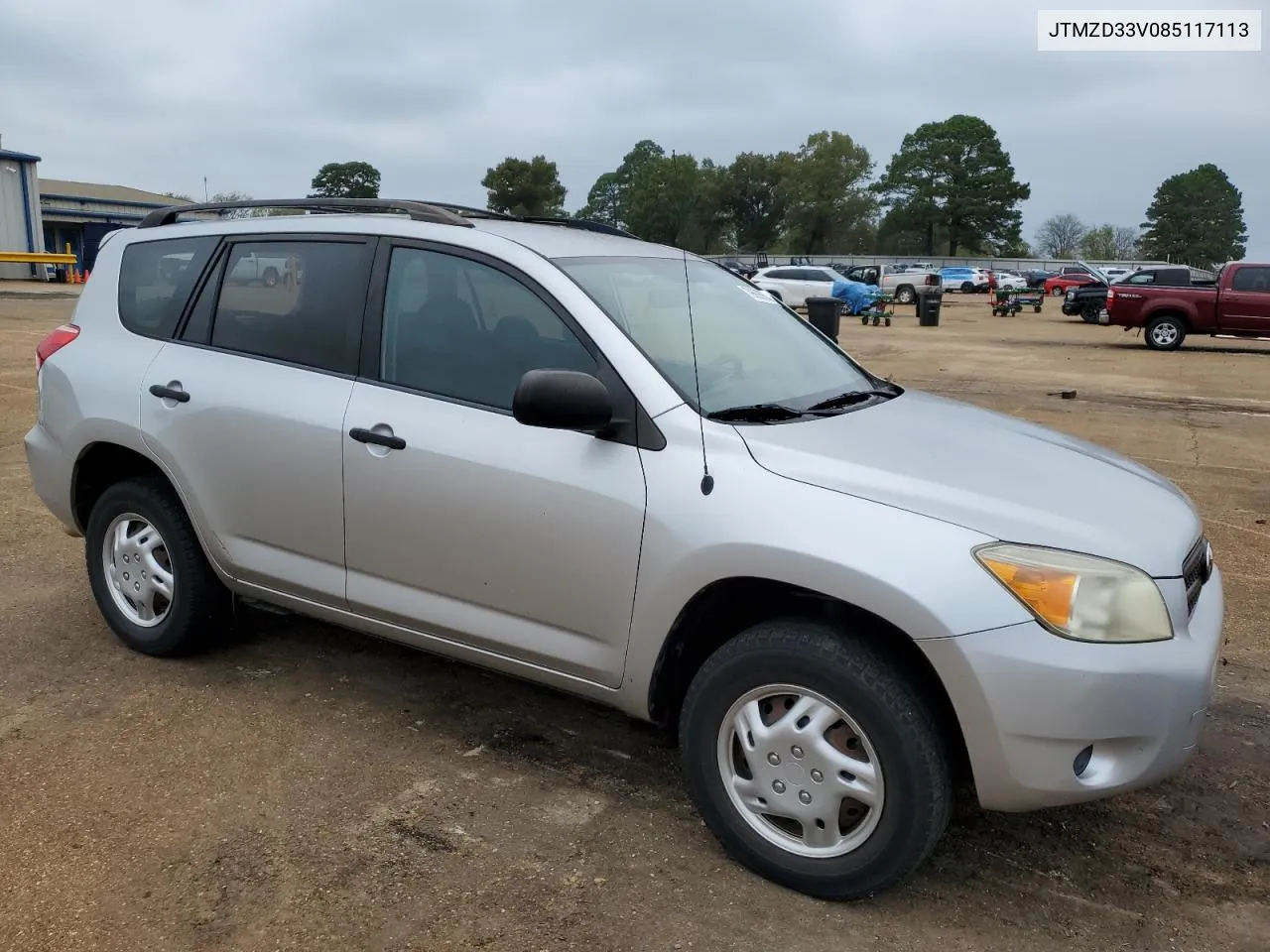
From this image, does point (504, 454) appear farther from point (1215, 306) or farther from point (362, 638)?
point (1215, 306)

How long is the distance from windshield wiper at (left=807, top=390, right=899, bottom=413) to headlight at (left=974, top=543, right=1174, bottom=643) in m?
0.94

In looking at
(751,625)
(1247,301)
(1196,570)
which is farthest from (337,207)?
(1247,301)

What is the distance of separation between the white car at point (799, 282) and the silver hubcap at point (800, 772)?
27912 millimetres

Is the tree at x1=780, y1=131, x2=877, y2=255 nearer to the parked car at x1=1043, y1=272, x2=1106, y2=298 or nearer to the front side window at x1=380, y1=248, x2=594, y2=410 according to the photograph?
the parked car at x1=1043, y1=272, x2=1106, y2=298

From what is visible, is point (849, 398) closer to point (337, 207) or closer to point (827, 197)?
point (337, 207)

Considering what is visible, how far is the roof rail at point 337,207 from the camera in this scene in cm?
369

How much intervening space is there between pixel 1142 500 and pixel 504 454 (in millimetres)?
1872

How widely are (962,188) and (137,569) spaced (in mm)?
102285

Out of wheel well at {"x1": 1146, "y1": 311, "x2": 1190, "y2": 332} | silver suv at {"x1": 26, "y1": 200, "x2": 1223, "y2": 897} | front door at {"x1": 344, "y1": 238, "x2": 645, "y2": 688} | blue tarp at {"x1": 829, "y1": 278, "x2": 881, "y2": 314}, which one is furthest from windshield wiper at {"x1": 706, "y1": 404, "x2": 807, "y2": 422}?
blue tarp at {"x1": 829, "y1": 278, "x2": 881, "y2": 314}

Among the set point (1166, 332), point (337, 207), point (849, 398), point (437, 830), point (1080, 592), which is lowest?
point (437, 830)

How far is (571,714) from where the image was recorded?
3.92m

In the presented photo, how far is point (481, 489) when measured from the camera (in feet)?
10.5

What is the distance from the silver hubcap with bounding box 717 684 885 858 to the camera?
268 centimetres

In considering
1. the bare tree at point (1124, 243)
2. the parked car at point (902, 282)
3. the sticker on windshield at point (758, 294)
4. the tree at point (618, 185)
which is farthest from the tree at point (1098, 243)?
the sticker on windshield at point (758, 294)
